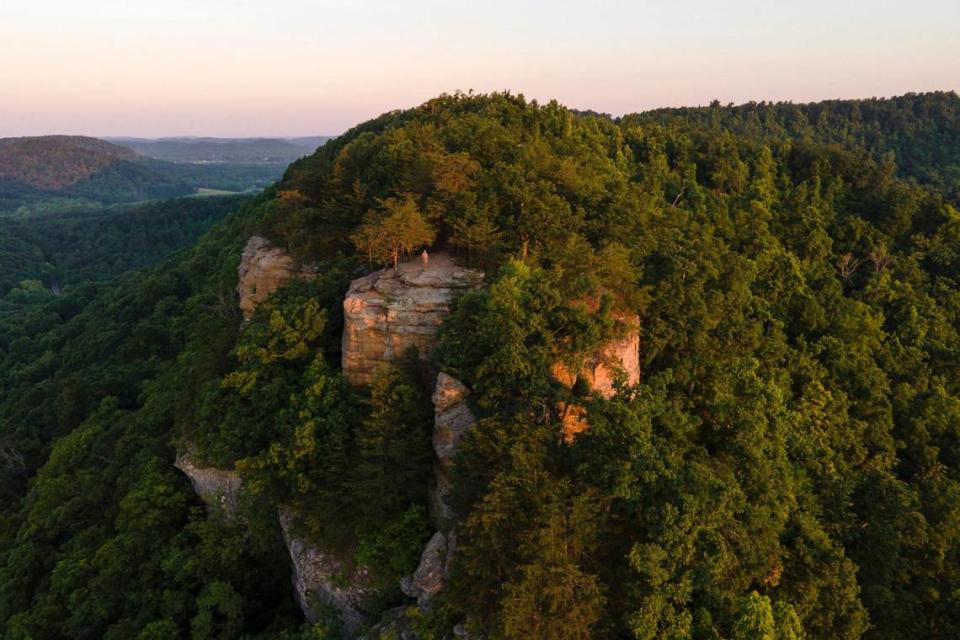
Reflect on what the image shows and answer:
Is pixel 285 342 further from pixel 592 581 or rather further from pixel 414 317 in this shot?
pixel 592 581

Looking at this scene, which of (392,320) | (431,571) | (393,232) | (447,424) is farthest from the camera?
(393,232)

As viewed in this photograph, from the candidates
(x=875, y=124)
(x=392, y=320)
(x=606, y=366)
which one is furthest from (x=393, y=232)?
(x=875, y=124)

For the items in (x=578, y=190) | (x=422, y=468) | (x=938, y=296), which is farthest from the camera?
(x=938, y=296)

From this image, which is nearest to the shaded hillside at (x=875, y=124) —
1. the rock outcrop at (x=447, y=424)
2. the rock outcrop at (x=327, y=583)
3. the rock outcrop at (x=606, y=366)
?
the rock outcrop at (x=606, y=366)

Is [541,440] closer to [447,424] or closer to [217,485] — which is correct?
[447,424]

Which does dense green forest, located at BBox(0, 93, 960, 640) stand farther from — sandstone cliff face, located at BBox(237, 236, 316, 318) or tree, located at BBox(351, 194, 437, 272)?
sandstone cliff face, located at BBox(237, 236, 316, 318)

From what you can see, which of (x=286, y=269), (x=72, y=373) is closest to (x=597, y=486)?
(x=286, y=269)
